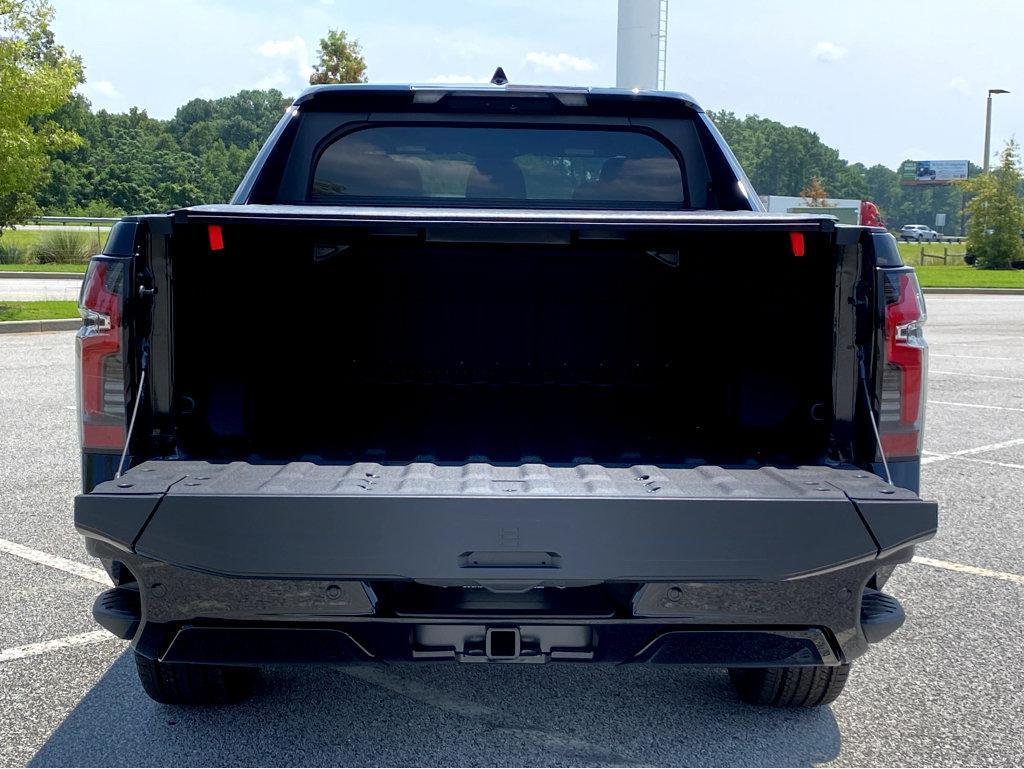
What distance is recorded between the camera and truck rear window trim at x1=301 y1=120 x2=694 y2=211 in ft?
14.6

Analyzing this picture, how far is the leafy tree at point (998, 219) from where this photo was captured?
1858 inches

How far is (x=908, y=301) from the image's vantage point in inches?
120

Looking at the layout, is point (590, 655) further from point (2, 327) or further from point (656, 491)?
point (2, 327)

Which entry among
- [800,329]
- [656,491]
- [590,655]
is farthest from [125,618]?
[800,329]

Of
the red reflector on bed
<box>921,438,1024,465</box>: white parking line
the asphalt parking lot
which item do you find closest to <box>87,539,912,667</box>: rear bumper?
the asphalt parking lot

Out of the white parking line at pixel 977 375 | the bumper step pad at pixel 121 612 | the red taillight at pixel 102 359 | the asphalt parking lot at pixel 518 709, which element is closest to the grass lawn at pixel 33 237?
the white parking line at pixel 977 375

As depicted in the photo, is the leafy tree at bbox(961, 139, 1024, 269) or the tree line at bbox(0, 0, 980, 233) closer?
the tree line at bbox(0, 0, 980, 233)

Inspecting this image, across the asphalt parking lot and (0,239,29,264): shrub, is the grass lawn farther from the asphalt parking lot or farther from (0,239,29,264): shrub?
the asphalt parking lot

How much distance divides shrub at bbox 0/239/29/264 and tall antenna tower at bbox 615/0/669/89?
1938cm

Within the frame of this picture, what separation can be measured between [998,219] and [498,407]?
4867cm

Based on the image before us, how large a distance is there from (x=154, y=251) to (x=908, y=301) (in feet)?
6.82

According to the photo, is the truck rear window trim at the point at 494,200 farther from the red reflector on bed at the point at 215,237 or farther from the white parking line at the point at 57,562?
the white parking line at the point at 57,562

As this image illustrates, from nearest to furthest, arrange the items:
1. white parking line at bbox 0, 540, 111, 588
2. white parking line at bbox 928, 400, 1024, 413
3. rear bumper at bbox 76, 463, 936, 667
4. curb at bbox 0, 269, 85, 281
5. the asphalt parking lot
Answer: rear bumper at bbox 76, 463, 936, 667, the asphalt parking lot, white parking line at bbox 0, 540, 111, 588, white parking line at bbox 928, 400, 1024, 413, curb at bbox 0, 269, 85, 281

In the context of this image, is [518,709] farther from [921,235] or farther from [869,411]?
[921,235]
